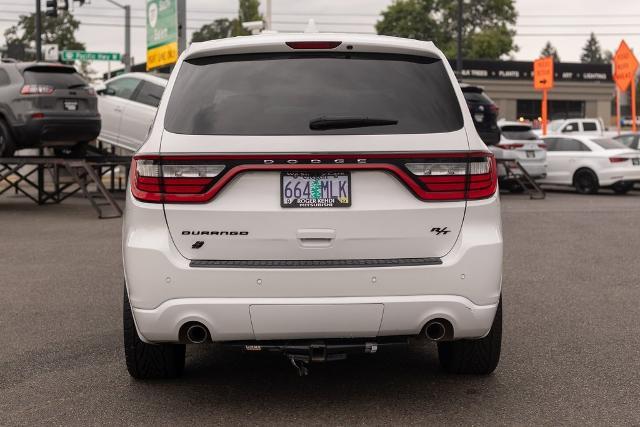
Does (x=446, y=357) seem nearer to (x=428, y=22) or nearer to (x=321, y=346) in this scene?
(x=321, y=346)

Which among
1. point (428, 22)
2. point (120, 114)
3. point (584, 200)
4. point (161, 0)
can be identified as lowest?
point (584, 200)

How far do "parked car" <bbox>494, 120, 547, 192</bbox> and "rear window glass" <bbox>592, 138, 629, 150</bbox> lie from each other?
1.38 m

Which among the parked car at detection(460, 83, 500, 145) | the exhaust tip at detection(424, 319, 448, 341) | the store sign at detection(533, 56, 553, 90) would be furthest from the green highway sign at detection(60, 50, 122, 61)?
the exhaust tip at detection(424, 319, 448, 341)

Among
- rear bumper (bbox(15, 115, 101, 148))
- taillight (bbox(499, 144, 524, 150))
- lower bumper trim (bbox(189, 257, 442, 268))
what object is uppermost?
rear bumper (bbox(15, 115, 101, 148))

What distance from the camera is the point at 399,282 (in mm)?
4250

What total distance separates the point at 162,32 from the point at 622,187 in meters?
14.2

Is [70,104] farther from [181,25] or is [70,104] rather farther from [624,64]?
[624,64]

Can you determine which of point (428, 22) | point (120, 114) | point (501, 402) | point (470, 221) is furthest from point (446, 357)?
point (428, 22)

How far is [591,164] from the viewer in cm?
2211

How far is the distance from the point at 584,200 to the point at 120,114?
34.3 feet

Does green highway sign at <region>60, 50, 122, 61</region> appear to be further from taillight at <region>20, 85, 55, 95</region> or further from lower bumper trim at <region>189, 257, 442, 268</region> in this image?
lower bumper trim at <region>189, 257, 442, 268</region>

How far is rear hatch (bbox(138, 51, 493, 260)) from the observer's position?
168 inches

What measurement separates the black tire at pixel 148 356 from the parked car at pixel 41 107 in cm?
1162

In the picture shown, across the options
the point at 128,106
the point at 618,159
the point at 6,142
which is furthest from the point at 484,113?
the point at 6,142
